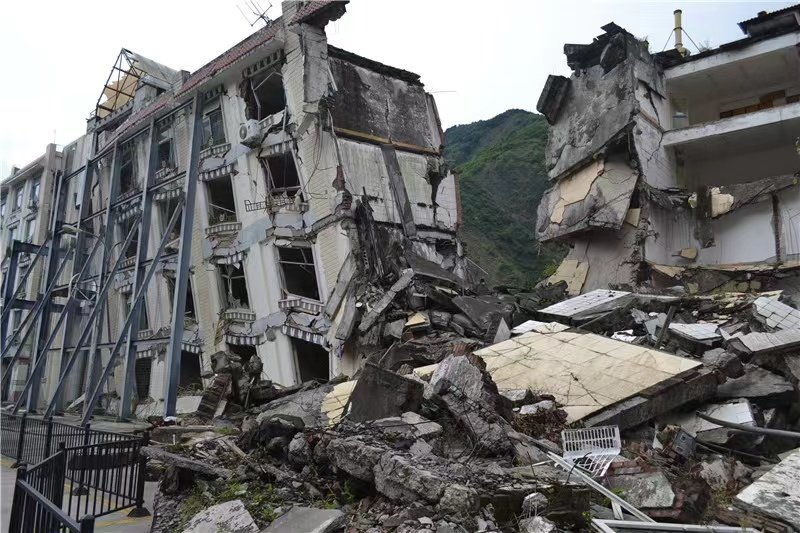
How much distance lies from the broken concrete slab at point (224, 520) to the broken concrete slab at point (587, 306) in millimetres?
7394

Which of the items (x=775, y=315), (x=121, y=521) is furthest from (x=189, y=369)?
(x=775, y=315)

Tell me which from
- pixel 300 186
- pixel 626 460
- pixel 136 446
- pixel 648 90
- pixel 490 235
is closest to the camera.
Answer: pixel 626 460

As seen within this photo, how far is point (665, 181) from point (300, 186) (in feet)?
33.1

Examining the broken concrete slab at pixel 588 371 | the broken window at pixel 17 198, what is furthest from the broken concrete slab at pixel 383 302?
the broken window at pixel 17 198

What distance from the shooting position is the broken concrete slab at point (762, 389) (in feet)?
21.7

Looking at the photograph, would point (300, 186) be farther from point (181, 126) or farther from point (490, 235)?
point (490, 235)

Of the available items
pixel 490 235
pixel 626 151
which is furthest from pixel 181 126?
pixel 490 235

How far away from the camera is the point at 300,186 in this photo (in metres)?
14.3

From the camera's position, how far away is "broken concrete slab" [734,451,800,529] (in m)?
4.13

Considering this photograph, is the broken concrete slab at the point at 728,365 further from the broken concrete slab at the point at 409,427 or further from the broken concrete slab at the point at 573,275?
the broken concrete slab at the point at 573,275

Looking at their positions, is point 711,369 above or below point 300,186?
below

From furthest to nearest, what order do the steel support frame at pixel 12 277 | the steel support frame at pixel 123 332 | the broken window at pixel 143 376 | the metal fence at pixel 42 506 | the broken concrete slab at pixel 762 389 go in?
1. the steel support frame at pixel 12 277
2. the broken window at pixel 143 376
3. the steel support frame at pixel 123 332
4. the broken concrete slab at pixel 762 389
5. the metal fence at pixel 42 506

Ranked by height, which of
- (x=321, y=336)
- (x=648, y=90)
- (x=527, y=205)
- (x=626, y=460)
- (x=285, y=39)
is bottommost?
(x=626, y=460)

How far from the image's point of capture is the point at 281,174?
52.0ft
